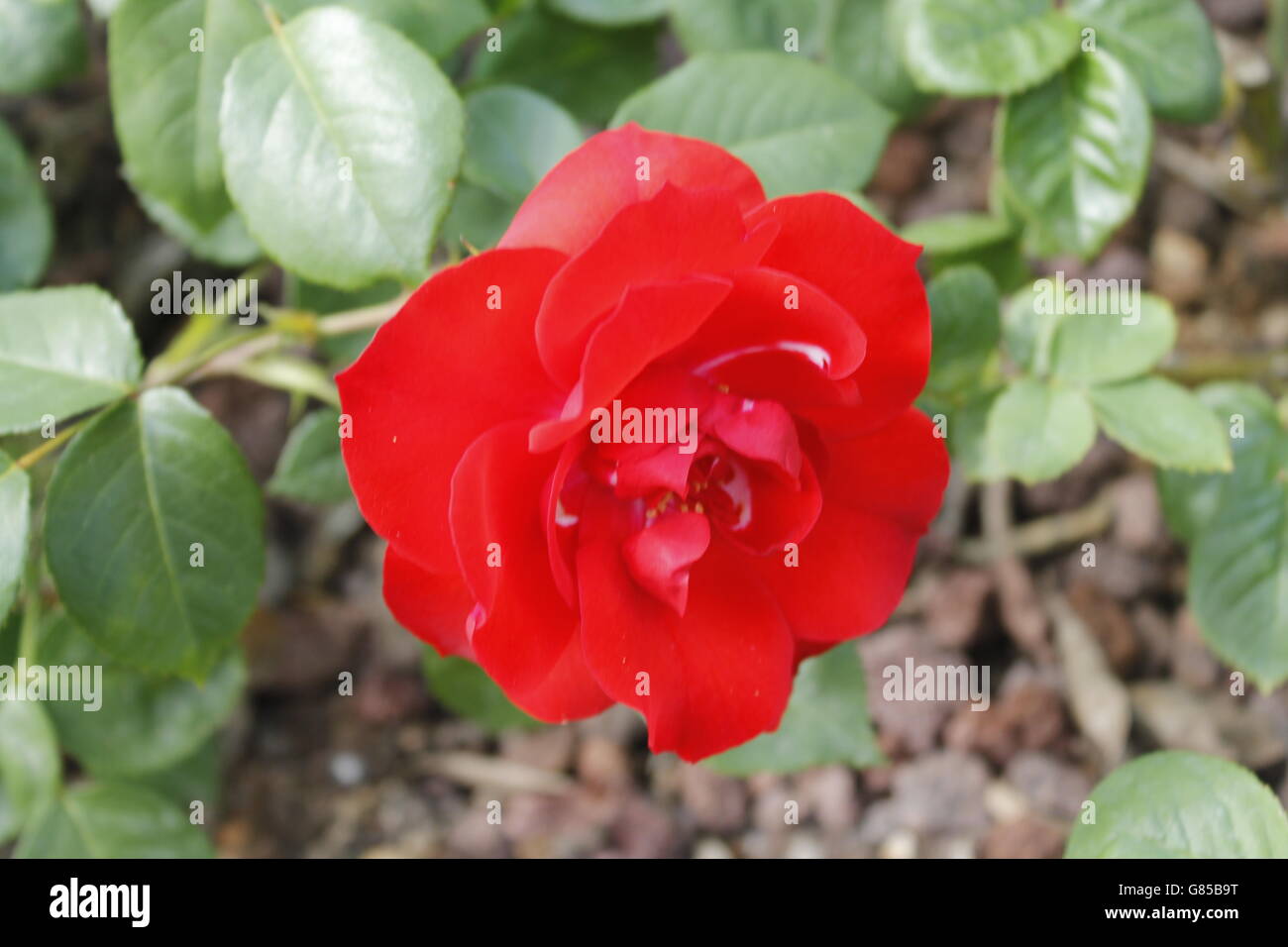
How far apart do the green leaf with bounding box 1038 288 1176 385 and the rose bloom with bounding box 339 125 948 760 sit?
402 millimetres

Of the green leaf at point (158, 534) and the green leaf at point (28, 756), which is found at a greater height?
the green leaf at point (158, 534)

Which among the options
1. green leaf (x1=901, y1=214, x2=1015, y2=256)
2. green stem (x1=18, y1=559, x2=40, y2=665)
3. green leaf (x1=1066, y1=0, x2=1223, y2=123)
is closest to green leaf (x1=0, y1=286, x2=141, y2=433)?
green stem (x1=18, y1=559, x2=40, y2=665)

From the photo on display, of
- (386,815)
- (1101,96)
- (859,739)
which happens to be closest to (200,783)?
(386,815)

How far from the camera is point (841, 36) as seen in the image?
1.43 m

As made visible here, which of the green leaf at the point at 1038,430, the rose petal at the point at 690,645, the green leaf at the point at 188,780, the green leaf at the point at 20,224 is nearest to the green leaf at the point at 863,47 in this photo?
the green leaf at the point at 1038,430

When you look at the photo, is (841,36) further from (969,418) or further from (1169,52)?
(969,418)

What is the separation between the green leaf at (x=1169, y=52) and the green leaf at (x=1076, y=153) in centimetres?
4

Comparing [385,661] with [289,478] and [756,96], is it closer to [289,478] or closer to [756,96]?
[289,478]

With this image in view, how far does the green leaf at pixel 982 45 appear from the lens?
4.10ft

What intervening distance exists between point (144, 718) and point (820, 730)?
836 mm

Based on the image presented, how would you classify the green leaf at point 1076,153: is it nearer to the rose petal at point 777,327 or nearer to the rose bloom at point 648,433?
the rose bloom at point 648,433

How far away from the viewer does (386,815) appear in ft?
5.49

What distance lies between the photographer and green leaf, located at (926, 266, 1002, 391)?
1.25 metres
